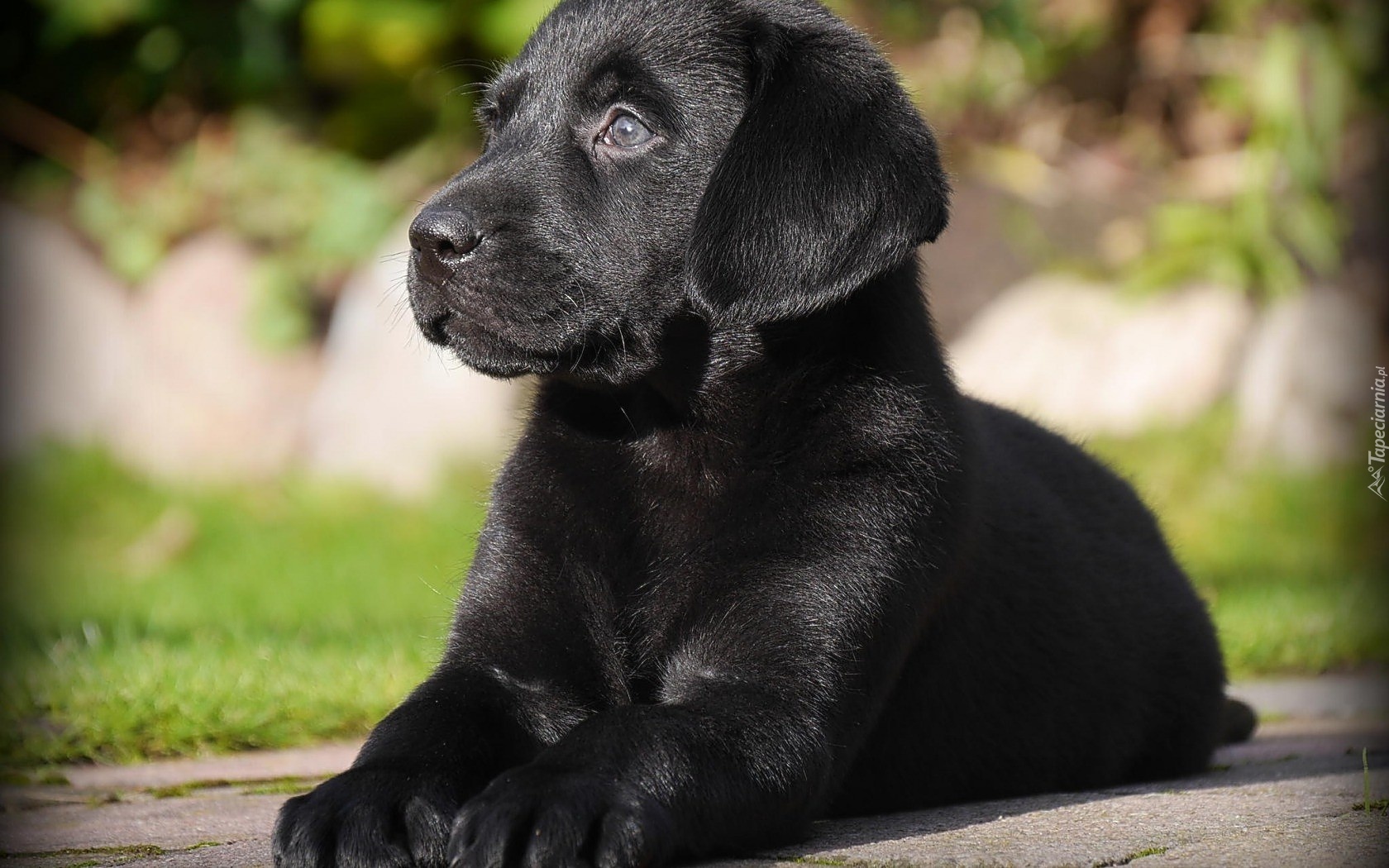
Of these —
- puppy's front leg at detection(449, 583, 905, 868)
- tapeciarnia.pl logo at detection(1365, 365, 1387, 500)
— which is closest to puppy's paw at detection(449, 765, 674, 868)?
puppy's front leg at detection(449, 583, 905, 868)

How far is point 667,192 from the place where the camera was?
9.45 ft

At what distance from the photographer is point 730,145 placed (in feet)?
9.05

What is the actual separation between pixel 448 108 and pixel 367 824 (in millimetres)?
8411

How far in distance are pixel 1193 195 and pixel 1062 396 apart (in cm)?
205

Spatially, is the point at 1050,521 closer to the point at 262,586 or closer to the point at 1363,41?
the point at 262,586

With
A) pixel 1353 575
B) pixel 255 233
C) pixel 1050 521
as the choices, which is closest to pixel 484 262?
pixel 1050 521

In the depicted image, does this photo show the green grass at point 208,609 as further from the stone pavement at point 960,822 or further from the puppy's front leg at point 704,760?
the puppy's front leg at point 704,760

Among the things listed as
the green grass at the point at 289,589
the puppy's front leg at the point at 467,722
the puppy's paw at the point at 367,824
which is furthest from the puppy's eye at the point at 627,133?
the puppy's paw at the point at 367,824

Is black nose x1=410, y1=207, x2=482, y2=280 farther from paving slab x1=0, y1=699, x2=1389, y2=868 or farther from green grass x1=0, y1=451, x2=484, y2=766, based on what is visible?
paving slab x1=0, y1=699, x2=1389, y2=868

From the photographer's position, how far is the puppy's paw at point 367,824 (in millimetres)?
2121

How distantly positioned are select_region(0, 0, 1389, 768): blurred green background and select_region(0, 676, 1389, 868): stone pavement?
2.50m

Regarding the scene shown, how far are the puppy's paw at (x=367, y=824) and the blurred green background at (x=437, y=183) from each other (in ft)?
11.8

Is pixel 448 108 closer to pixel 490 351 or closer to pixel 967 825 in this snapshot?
pixel 490 351

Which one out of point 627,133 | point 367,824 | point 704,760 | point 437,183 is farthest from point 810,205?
point 437,183
